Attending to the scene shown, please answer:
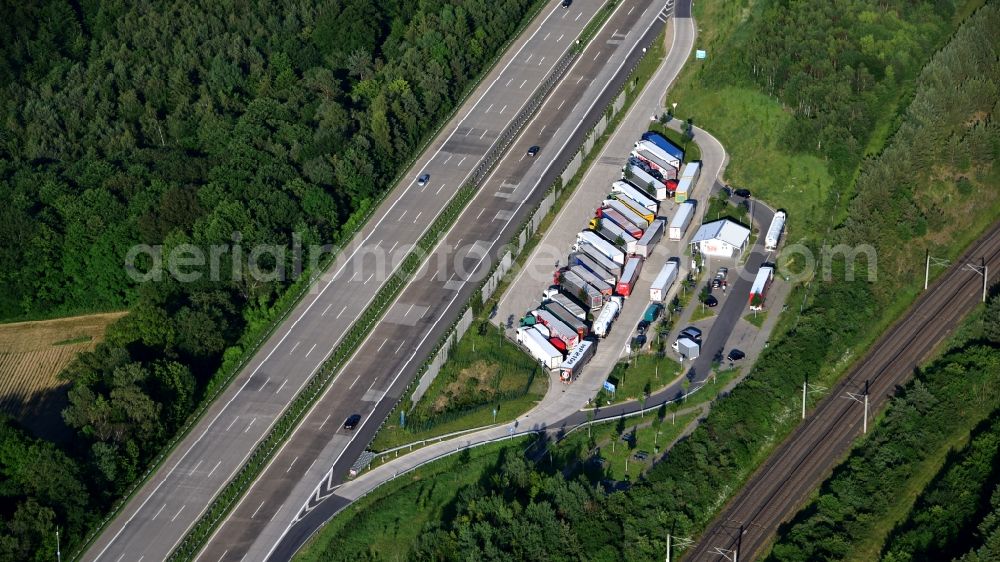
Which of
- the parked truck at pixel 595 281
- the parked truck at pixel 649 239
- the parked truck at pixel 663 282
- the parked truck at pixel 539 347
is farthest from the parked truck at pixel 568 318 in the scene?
the parked truck at pixel 649 239

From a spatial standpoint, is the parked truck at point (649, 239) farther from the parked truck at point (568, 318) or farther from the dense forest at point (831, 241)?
the dense forest at point (831, 241)

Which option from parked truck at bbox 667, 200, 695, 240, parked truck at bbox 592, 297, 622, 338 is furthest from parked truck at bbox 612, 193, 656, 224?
parked truck at bbox 592, 297, 622, 338

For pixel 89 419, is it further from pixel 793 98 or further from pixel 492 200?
pixel 793 98

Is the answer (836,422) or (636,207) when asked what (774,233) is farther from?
(836,422)

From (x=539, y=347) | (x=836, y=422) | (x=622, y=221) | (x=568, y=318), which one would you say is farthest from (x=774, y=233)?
(x=539, y=347)

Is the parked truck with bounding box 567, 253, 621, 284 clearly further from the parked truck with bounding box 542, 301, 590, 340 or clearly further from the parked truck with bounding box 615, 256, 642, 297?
the parked truck with bounding box 542, 301, 590, 340

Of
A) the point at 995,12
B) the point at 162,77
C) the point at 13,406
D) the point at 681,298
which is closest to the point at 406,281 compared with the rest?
the point at 681,298
